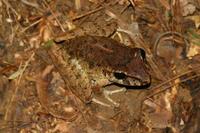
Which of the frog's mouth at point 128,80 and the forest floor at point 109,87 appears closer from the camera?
the frog's mouth at point 128,80

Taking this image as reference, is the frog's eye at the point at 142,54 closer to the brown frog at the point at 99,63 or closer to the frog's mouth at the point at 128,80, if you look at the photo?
the brown frog at the point at 99,63

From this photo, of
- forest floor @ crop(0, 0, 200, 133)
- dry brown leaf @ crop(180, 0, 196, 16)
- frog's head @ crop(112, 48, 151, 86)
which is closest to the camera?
frog's head @ crop(112, 48, 151, 86)

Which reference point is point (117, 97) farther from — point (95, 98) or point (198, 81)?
point (198, 81)

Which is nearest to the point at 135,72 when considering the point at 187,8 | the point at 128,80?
the point at 128,80

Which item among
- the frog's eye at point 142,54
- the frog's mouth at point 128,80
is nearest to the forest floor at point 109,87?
the frog's mouth at point 128,80

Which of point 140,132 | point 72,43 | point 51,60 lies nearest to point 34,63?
point 51,60

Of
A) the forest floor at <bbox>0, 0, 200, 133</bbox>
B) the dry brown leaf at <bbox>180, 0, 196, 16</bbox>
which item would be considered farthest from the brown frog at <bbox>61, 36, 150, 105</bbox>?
the dry brown leaf at <bbox>180, 0, 196, 16</bbox>

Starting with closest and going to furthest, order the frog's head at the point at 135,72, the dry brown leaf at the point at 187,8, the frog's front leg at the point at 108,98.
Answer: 1. the frog's head at the point at 135,72
2. the frog's front leg at the point at 108,98
3. the dry brown leaf at the point at 187,8

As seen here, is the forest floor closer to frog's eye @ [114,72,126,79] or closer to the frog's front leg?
the frog's front leg
